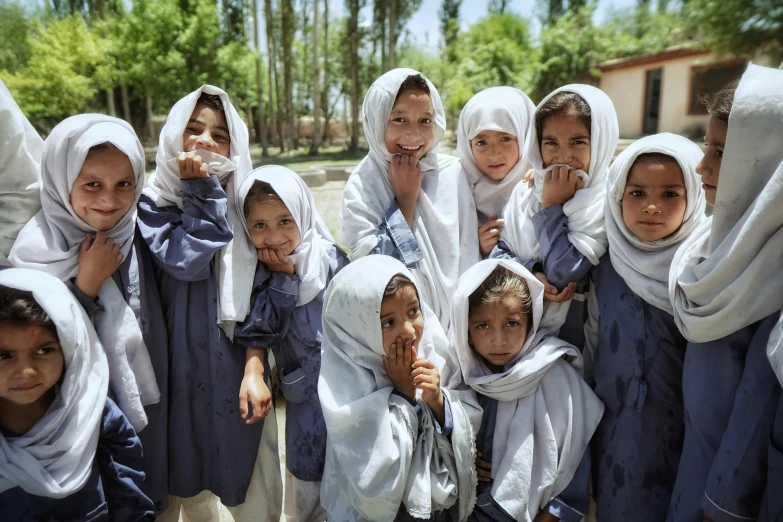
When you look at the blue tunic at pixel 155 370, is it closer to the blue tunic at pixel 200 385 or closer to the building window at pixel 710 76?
the blue tunic at pixel 200 385

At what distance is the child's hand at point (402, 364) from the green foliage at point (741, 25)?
11407 millimetres

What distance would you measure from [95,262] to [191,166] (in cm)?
48

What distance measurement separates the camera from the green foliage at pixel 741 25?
10.2 meters

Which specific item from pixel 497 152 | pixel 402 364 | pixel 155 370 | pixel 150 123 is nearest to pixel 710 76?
pixel 497 152

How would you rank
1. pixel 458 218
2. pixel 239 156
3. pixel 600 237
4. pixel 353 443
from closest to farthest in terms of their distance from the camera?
pixel 353 443 → pixel 600 237 → pixel 239 156 → pixel 458 218

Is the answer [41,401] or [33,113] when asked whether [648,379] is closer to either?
[41,401]

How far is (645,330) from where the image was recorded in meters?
1.86

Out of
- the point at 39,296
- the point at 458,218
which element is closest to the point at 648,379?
the point at 458,218

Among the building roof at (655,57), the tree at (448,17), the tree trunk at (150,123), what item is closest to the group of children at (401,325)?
the building roof at (655,57)

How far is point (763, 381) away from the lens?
1445 mm

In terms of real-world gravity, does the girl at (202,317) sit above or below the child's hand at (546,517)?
above

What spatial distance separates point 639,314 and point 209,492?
1.87 metres

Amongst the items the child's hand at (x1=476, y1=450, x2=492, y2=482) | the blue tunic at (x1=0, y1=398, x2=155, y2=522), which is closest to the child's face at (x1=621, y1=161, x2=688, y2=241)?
the child's hand at (x1=476, y1=450, x2=492, y2=482)

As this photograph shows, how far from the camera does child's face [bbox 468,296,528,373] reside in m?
2.00
